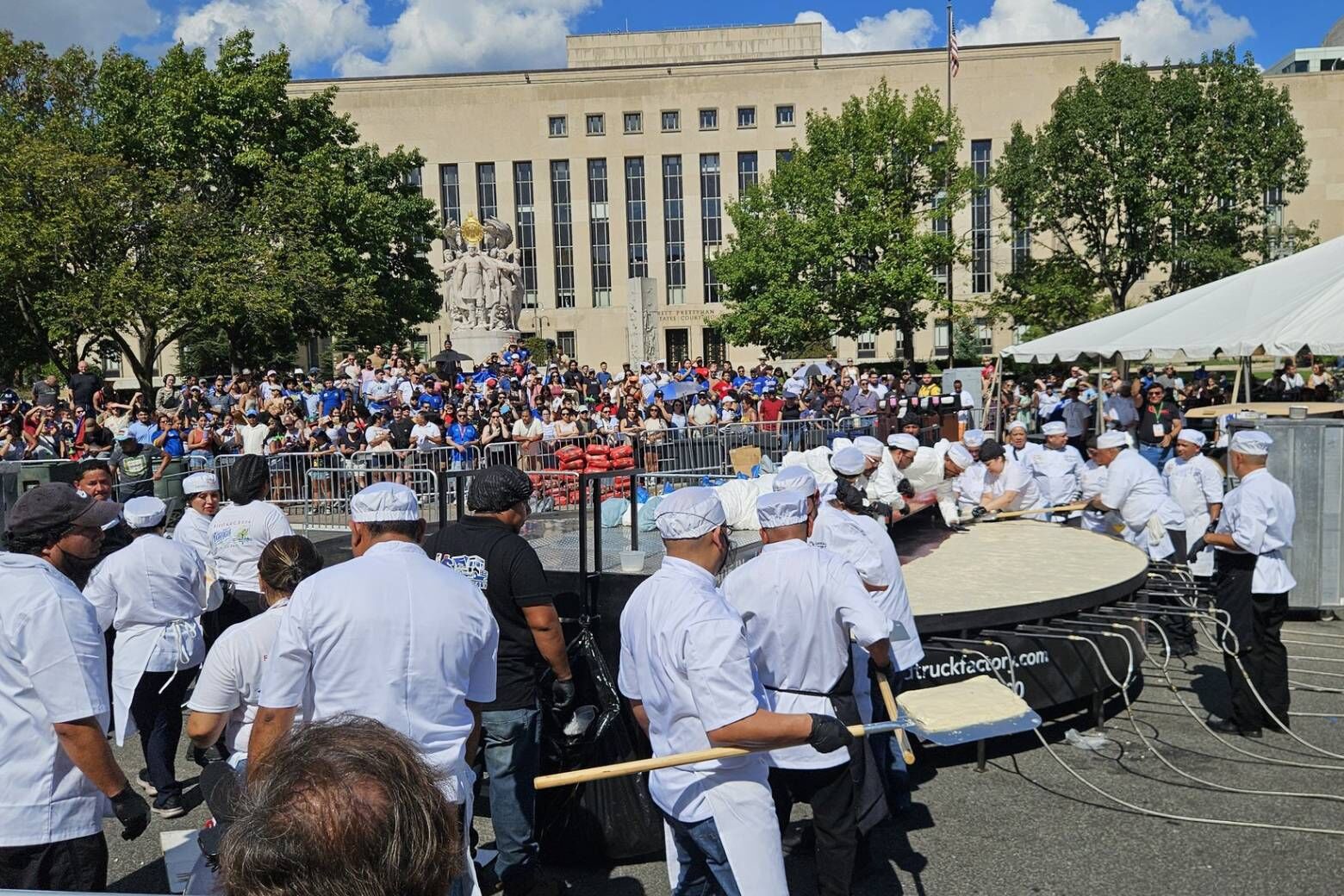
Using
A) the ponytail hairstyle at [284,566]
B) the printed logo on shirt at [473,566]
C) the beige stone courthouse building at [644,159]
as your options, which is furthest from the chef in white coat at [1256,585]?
the beige stone courthouse building at [644,159]

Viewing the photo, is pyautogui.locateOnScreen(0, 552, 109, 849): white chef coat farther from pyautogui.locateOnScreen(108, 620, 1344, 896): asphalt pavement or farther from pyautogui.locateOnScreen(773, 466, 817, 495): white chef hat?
pyautogui.locateOnScreen(773, 466, 817, 495): white chef hat

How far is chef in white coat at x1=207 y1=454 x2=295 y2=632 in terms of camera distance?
22.6 feet

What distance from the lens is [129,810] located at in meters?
3.65

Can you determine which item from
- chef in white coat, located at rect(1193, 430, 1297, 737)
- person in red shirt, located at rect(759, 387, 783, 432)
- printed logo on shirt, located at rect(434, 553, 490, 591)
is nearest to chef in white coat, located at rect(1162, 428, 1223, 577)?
chef in white coat, located at rect(1193, 430, 1297, 737)

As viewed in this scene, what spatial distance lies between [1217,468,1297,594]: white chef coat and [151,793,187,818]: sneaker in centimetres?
696

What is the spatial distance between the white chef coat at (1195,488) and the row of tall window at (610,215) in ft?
187

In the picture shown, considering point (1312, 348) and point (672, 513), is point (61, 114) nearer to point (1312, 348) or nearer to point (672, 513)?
point (1312, 348)

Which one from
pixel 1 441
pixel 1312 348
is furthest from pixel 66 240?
pixel 1312 348

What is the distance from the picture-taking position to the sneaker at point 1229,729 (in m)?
7.33

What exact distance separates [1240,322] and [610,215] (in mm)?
55276

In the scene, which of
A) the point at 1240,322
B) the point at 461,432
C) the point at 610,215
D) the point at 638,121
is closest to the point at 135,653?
the point at 461,432

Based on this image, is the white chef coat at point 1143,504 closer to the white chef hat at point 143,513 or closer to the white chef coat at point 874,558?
the white chef coat at point 874,558

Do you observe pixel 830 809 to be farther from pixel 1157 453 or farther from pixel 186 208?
pixel 186 208

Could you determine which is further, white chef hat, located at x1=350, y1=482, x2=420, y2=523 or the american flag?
the american flag
